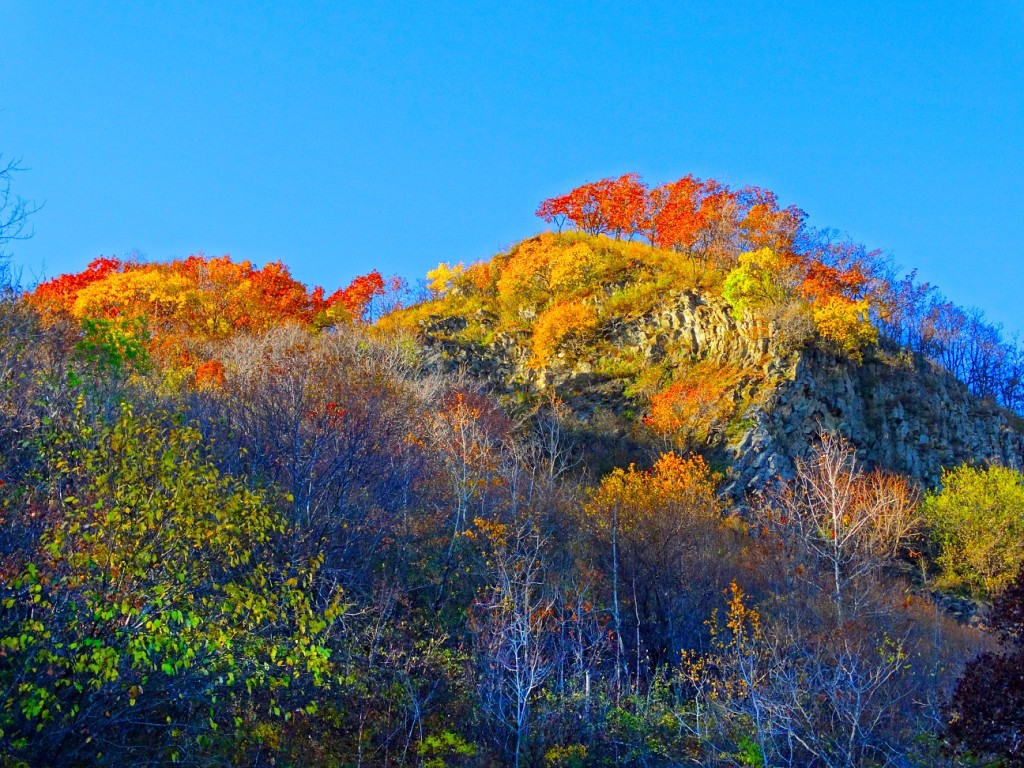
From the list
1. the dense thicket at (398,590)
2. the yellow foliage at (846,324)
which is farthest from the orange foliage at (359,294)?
the yellow foliage at (846,324)

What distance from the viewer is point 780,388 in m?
36.6

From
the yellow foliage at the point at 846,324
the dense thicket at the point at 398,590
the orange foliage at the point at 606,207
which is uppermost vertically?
the orange foliage at the point at 606,207

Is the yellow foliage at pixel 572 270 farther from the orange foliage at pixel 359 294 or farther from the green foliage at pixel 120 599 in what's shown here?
the green foliage at pixel 120 599

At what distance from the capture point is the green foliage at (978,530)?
33.8m

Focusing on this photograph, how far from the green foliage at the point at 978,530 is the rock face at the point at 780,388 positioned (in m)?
3.35

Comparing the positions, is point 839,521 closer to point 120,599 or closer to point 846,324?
point 120,599

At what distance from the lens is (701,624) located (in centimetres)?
2161

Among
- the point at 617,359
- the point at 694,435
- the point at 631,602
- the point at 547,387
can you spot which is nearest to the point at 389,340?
the point at 547,387

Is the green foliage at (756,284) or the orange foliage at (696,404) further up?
the green foliage at (756,284)

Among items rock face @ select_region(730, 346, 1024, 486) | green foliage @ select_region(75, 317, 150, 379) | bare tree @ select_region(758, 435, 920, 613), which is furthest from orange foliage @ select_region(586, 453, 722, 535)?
green foliage @ select_region(75, 317, 150, 379)

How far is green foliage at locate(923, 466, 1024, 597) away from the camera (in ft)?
111

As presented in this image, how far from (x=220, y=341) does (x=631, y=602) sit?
27967 millimetres

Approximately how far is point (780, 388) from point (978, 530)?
984 centimetres

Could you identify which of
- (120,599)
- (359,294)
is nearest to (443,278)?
(359,294)
